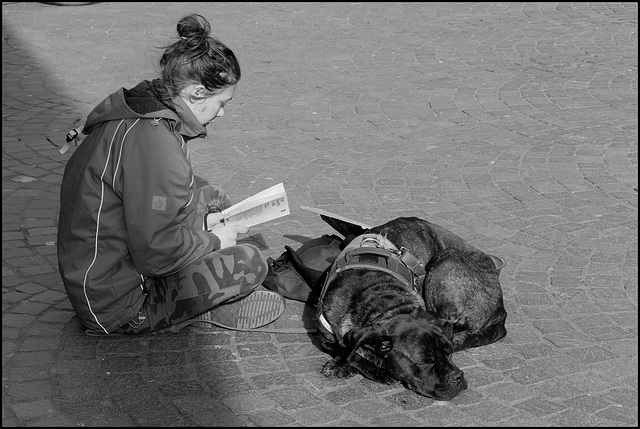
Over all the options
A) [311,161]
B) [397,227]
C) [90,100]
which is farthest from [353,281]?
[90,100]

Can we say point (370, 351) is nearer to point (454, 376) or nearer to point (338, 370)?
point (338, 370)

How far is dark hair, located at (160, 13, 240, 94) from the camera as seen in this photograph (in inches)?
178

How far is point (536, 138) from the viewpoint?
7852 millimetres

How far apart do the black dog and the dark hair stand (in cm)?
110

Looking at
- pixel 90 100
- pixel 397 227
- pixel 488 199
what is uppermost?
pixel 397 227

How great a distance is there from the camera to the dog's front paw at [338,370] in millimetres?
4465

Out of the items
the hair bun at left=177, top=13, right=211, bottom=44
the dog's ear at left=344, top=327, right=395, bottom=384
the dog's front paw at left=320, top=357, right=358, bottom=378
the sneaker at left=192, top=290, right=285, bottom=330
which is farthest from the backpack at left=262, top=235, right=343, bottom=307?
the hair bun at left=177, top=13, right=211, bottom=44

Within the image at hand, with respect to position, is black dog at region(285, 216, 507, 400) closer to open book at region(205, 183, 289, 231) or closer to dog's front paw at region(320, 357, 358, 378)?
dog's front paw at region(320, 357, 358, 378)

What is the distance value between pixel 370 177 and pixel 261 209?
2408mm

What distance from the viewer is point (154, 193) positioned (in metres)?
4.37

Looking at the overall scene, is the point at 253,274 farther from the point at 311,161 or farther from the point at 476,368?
the point at 311,161

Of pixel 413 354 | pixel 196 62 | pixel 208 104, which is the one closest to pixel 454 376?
pixel 413 354

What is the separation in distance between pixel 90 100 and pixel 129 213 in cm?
493

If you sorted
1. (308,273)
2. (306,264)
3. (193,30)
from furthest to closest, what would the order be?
(306,264) < (308,273) < (193,30)
